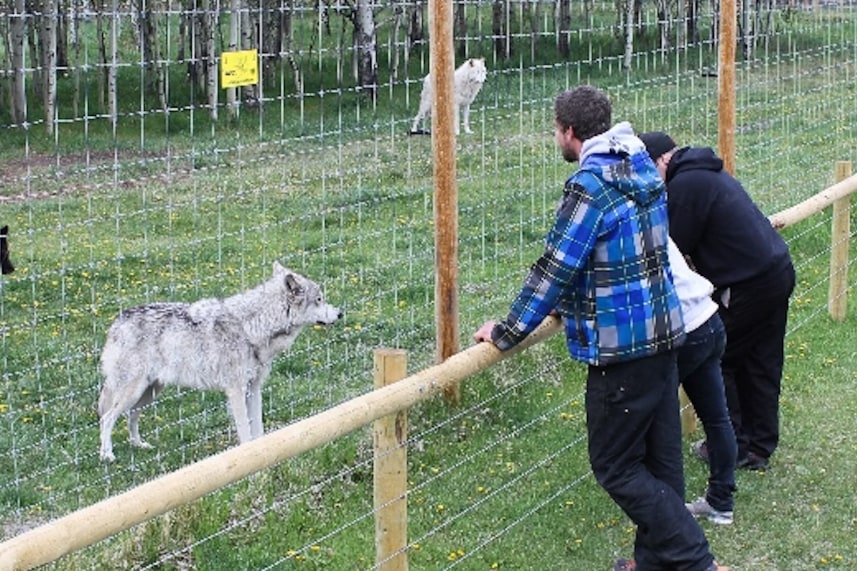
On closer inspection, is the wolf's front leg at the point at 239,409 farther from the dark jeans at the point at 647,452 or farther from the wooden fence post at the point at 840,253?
the wooden fence post at the point at 840,253

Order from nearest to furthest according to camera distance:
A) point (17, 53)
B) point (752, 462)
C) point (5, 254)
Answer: point (752, 462)
point (5, 254)
point (17, 53)

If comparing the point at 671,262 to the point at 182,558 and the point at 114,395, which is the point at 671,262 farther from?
the point at 114,395

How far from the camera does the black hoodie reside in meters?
6.37

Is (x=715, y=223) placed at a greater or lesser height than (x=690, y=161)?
lesser

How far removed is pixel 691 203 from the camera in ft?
20.9

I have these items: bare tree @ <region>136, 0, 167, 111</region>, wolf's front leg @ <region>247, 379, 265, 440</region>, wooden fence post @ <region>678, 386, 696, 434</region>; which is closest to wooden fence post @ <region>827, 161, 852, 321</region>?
wooden fence post @ <region>678, 386, 696, 434</region>

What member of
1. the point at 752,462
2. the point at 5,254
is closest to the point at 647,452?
the point at 752,462

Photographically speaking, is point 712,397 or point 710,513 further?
point 710,513

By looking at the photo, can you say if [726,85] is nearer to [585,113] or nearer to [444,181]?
[444,181]

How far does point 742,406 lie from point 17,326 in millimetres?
5086

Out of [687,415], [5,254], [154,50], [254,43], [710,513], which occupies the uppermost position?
[154,50]

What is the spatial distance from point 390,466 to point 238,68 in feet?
6.13

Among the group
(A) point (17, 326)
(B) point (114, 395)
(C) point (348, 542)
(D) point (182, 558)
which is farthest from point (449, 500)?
(A) point (17, 326)

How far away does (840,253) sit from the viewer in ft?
32.9
